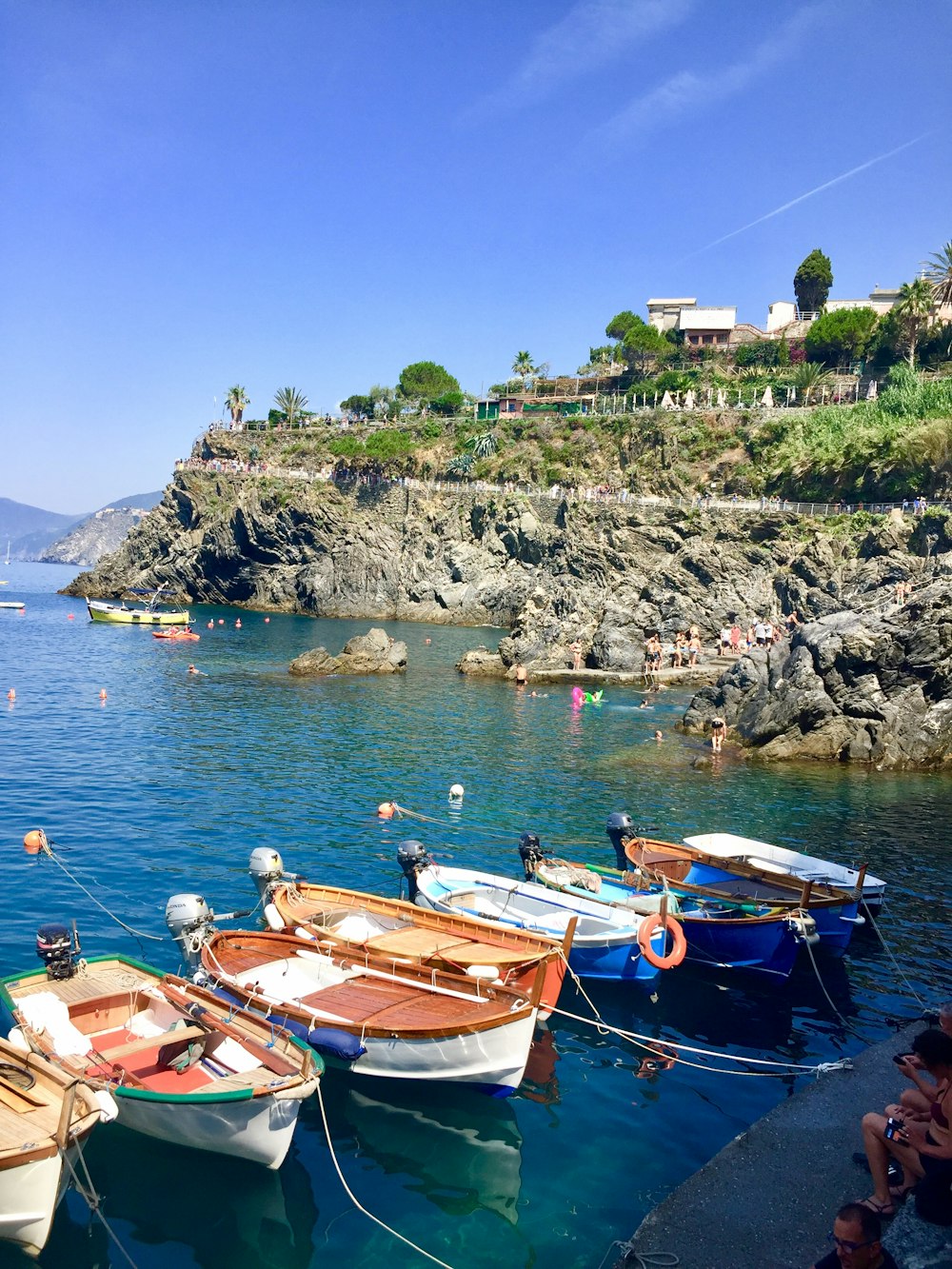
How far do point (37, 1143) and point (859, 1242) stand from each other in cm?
691

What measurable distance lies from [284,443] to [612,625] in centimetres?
7001

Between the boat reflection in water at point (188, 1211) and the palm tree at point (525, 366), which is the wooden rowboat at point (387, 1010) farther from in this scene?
the palm tree at point (525, 366)

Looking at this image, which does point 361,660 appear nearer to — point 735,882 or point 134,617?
point 134,617

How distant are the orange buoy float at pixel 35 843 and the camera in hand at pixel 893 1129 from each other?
16207mm

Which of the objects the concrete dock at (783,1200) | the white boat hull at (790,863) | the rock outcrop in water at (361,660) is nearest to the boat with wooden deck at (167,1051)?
the concrete dock at (783,1200)

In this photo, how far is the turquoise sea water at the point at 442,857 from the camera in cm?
939

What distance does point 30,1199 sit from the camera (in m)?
8.07

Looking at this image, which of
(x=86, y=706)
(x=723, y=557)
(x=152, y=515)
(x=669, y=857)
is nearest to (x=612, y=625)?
(x=723, y=557)

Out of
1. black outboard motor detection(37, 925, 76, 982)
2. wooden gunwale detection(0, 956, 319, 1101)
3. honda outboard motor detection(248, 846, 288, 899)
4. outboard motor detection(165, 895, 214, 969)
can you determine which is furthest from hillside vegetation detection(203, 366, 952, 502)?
black outboard motor detection(37, 925, 76, 982)

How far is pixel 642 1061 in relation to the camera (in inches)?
502

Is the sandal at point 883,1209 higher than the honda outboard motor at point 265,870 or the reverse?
the reverse

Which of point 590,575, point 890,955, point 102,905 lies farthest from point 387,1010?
point 590,575

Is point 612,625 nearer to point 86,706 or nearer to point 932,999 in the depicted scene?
point 86,706

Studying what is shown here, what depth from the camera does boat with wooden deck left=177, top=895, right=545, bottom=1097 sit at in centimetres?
1091
